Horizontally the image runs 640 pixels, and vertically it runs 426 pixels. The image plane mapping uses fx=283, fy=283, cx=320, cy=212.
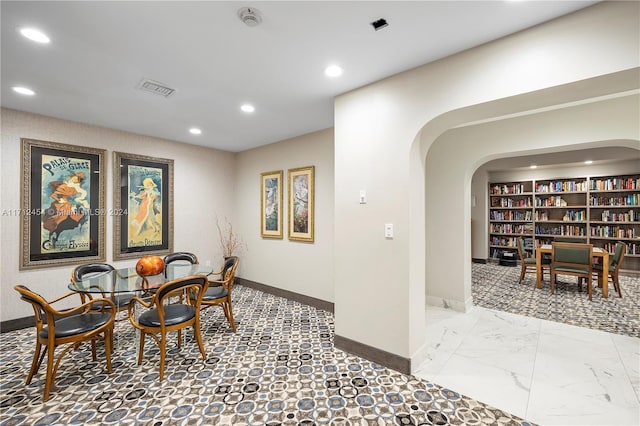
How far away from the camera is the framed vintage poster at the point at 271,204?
16.4 feet

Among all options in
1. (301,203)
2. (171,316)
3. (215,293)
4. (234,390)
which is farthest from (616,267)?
(171,316)

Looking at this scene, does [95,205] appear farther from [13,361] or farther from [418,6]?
[418,6]

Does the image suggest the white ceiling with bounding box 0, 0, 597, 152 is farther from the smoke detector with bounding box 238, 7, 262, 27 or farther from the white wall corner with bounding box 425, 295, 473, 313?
the white wall corner with bounding box 425, 295, 473, 313

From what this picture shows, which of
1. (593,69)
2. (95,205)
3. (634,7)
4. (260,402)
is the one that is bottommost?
(260,402)

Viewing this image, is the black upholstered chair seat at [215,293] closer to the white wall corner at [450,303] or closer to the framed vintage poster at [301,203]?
the framed vintage poster at [301,203]

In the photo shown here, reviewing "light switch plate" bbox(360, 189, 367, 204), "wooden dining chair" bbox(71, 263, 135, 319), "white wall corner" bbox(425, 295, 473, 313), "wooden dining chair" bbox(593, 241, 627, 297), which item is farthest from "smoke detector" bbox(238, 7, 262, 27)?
"wooden dining chair" bbox(593, 241, 627, 297)

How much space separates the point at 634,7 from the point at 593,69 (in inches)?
14.2

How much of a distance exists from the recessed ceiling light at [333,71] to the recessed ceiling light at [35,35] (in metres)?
2.09

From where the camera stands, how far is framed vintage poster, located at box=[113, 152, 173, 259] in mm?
4305

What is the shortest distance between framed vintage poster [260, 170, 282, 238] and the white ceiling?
177cm

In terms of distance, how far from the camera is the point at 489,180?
27.6 ft

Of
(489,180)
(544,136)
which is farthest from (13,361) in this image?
(489,180)

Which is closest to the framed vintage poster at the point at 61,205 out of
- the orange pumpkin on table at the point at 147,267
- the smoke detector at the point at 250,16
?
the orange pumpkin on table at the point at 147,267

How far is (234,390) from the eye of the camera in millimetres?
2320
